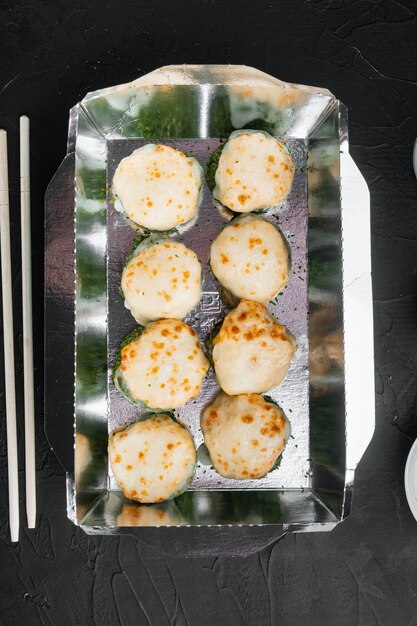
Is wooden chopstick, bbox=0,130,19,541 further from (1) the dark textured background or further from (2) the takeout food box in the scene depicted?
(2) the takeout food box

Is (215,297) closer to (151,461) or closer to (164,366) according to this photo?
(164,366)

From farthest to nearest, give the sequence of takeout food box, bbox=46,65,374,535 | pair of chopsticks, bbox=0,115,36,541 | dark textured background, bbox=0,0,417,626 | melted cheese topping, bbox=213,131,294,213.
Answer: dark textured background, bbox=0,0,417,626
pair of chopsticks, bbox=0,115,36,541
melted cheese topping, bbox=213,131,294,213
takeout food box, bbox=46,65,374,535

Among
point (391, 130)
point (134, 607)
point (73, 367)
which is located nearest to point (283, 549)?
point (134, 607)

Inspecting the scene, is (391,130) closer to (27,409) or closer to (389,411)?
(389,411)

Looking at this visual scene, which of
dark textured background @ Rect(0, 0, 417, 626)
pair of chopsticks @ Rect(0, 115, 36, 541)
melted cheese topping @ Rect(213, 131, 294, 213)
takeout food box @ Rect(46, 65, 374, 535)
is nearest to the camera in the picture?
takeout food box @ Rect(46, 65, 374, 535)

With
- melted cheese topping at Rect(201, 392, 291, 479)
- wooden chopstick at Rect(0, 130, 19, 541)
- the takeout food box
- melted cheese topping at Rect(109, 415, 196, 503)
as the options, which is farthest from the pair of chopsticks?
melted cheese topping at Rect(201, 392, 291, 479)

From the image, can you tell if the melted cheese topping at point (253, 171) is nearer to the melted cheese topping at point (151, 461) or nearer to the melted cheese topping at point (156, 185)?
the melted cheese topping at point (156, 185)

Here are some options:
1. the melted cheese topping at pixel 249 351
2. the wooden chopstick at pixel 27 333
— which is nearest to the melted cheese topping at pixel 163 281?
the melted cheese topping at pixel 249 351
